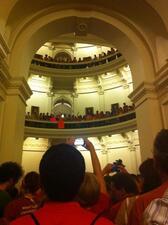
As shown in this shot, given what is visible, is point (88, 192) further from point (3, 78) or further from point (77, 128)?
point (77, 128)

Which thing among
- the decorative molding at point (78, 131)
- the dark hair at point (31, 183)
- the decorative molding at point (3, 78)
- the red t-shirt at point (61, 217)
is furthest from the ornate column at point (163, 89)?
the decorative molding at point (78, 131)

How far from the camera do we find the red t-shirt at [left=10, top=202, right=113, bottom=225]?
1.26 meters

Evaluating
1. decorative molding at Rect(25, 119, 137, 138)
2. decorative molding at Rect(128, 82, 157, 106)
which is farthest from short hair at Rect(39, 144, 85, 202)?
decorative molding at Rect(25, 119, 137, 138)

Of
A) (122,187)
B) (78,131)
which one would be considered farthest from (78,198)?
(78,131)

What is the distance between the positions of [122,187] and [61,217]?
1636 mm

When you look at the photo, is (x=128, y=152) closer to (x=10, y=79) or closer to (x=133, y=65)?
(x=133, y=65)

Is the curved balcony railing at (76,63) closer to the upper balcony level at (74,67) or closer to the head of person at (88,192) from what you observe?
the upper balcony level at (74,67)

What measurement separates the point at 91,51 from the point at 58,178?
25164mm

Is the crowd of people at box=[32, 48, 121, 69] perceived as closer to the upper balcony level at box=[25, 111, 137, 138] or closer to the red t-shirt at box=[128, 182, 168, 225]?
the upper balcony level at box=[25, 111, 137, 138]

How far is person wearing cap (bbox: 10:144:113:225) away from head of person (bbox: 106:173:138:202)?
1466 mm

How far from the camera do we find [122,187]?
281 centimetres

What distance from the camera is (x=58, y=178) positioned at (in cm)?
143

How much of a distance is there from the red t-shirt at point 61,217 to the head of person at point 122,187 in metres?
1.51

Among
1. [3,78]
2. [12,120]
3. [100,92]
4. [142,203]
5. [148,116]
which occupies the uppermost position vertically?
[100,92]
